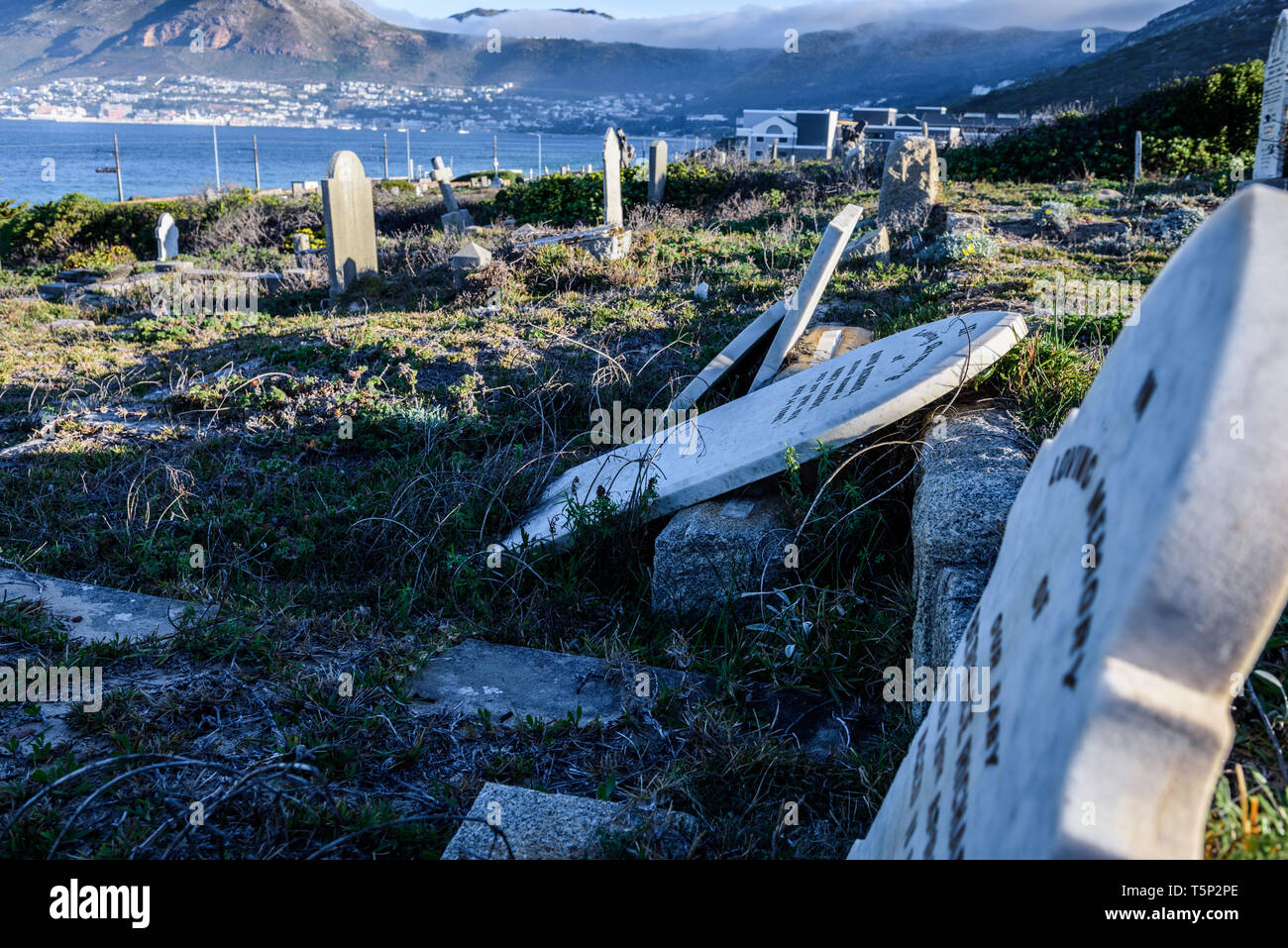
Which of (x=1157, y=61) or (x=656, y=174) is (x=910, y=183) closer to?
(x=656, y=174)

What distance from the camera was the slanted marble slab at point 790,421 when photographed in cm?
373

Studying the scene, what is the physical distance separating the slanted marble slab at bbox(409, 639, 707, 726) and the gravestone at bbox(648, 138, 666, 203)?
1678 centimetres

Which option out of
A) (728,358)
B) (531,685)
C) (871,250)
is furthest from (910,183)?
(531,685)

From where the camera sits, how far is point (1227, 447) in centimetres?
88

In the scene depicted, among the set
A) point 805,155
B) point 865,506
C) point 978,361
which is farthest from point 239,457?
point 805,155

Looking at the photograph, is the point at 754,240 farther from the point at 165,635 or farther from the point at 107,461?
the point at 165,635

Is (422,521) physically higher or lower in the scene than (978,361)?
lower

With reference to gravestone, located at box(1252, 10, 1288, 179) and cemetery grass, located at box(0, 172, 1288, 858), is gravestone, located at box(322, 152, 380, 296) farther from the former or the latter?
gravestone, located at box(1252, 10, 1288, 179)

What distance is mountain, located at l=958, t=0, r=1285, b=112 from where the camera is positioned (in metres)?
46.7

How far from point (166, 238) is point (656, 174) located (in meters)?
11.1

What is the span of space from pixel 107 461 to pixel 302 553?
234 centimetres

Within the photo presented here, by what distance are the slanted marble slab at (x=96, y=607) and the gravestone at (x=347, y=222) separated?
8.96 m

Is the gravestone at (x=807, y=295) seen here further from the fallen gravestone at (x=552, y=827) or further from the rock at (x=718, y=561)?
the fallen gravestone at (x=552, y=827)

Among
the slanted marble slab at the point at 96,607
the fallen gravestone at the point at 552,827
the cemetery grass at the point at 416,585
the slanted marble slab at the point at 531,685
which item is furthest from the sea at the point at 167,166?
the fallen gravestone at the point at 552,827
